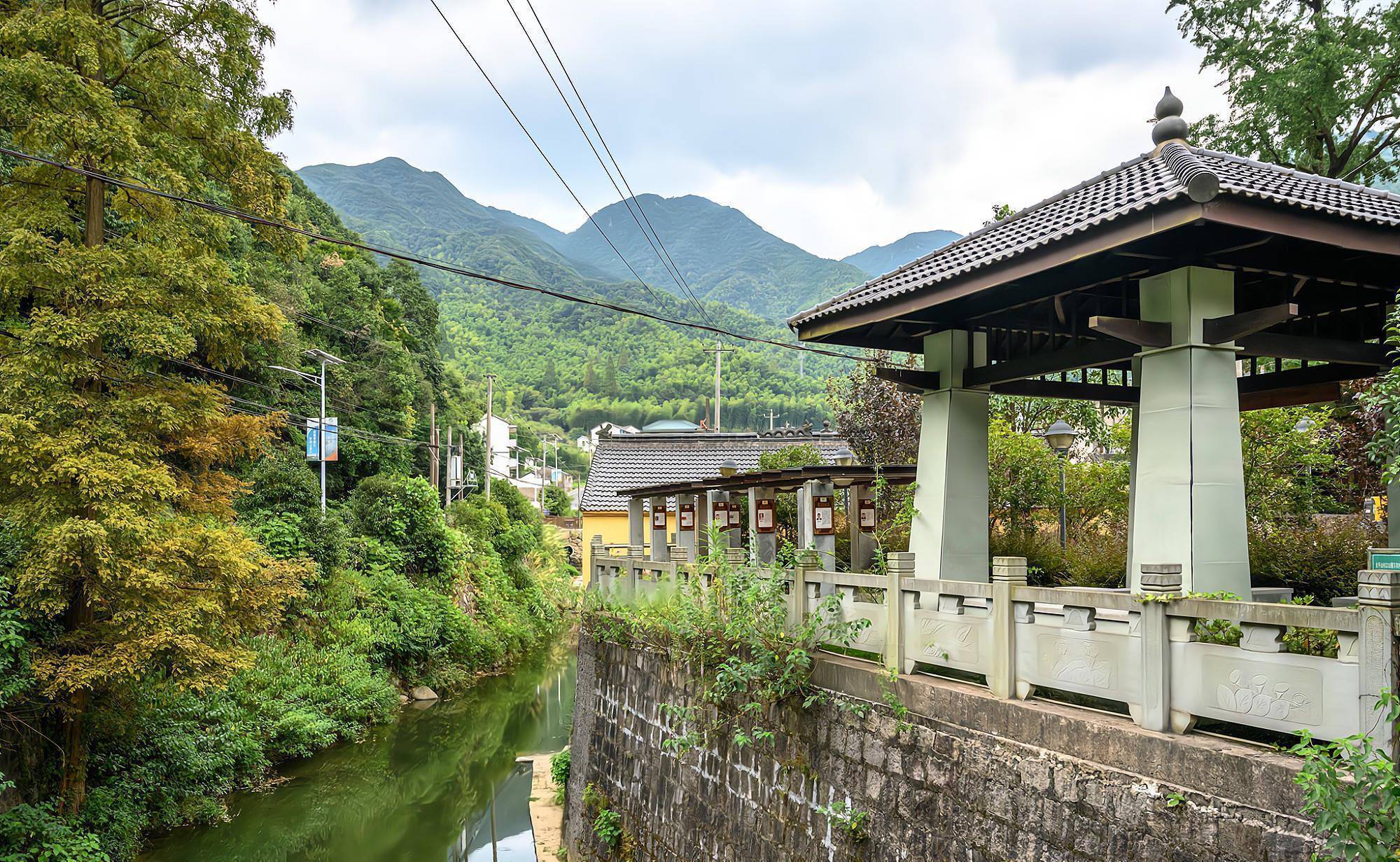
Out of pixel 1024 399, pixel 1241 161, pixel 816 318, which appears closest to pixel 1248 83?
pixel 1024 399

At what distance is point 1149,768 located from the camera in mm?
4273

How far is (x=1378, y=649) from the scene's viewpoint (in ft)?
12.0

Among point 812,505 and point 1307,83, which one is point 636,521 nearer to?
point 812,505

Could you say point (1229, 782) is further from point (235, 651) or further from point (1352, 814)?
point (235, 651)

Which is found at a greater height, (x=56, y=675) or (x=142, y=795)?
(x=56, y=675)

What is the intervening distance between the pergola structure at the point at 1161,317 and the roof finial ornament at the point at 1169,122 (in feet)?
0.05

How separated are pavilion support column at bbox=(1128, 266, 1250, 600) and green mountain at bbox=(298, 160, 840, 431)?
51691mm

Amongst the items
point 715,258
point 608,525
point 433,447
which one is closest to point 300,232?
point 608,525

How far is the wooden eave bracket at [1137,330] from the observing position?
232 inches

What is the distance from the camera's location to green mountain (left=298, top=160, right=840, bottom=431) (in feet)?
207

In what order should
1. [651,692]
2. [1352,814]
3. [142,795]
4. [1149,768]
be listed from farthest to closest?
[142,795] → [651,692] → [1149,768] → [1352,814]

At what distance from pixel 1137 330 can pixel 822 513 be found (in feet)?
15.0

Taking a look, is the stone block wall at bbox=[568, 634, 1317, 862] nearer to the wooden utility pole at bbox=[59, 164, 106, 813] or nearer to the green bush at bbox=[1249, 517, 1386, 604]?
the green bush at bbox=[1249, 517, 1386, 604]

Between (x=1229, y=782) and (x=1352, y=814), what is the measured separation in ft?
1.96
